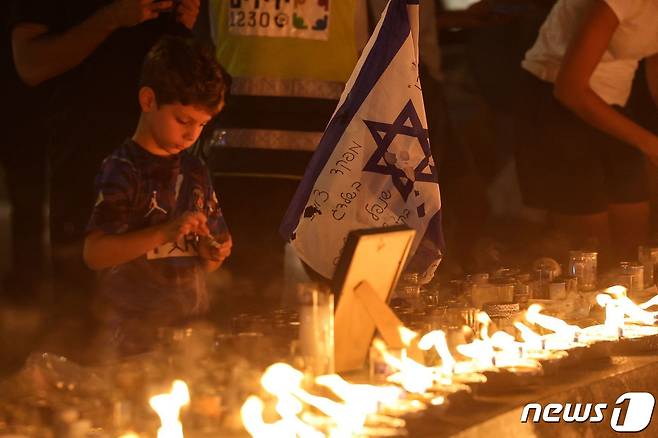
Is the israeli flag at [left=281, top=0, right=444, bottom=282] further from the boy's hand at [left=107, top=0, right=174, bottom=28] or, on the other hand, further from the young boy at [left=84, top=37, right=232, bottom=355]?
the boy's hand at [left=107, top=0, right=174, bottom=28]

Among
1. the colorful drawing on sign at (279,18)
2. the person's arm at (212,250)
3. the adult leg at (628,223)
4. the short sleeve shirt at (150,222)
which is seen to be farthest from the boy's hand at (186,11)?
the adult leg at (628,223)

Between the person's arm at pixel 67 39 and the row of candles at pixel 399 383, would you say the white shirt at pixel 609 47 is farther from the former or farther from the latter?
the person's arm at pixel 67 39

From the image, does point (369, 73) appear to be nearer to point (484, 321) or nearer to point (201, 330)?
point (484, 321)

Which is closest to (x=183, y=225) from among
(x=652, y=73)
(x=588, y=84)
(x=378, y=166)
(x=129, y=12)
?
(x=378, y=166)

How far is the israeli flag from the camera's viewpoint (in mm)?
4602

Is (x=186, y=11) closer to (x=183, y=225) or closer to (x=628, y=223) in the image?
(x=183, y=225)

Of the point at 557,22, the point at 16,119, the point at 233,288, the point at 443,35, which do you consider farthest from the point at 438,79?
the point at 443,35

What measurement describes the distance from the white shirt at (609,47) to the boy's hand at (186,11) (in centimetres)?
172

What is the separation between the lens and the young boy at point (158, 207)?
4.66m

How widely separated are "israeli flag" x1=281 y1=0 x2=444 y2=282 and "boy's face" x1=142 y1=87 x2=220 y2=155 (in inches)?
15.9

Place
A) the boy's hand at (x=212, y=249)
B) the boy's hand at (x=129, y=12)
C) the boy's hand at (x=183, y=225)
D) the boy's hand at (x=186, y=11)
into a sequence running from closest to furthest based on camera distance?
the boy's hand at (x=183, y=225) < the boy's hand at (x=212, y=249) < the boy's hand at (x=129, y=12) < the boy's hand at (x=186, y=11)

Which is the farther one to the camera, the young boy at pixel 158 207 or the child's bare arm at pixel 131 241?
the young boy at pixel 158 207

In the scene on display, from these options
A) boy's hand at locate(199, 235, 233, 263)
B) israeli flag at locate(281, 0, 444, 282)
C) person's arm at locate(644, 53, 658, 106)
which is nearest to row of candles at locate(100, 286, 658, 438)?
israeli flag at locate(281, 0, 444, 282)

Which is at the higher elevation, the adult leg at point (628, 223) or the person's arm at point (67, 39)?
the person's arm at point (67, 39)
